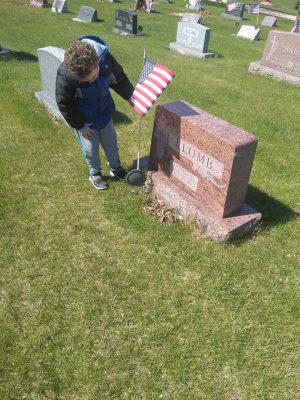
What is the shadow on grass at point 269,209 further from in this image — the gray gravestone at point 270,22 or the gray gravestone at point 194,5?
the gray gravestone at point 194,5

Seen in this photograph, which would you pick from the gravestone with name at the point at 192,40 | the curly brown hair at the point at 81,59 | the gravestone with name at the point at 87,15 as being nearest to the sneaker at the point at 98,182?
the curly brown hair at the point at 81,59

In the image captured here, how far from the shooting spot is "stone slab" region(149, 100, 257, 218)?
163 inches

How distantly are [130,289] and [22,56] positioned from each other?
31.9 feet

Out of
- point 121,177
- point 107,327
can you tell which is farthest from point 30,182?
point 107,327

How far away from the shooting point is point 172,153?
495 centimetres

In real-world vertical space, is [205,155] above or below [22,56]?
above

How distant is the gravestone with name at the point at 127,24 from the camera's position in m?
16.6

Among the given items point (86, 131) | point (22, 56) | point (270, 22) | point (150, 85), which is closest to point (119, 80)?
point (150, 85)

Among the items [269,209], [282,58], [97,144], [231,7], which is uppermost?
[231,7]

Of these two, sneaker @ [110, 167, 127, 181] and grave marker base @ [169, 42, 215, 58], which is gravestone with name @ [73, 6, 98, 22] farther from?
sneaker @ [110, 167, 127, 181]

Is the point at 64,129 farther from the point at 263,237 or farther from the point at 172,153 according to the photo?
the point at 263,237

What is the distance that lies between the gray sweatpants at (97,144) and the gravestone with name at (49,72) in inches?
88.0

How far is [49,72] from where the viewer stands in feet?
23.8

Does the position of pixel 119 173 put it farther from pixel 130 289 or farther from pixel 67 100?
pixel 130 289
